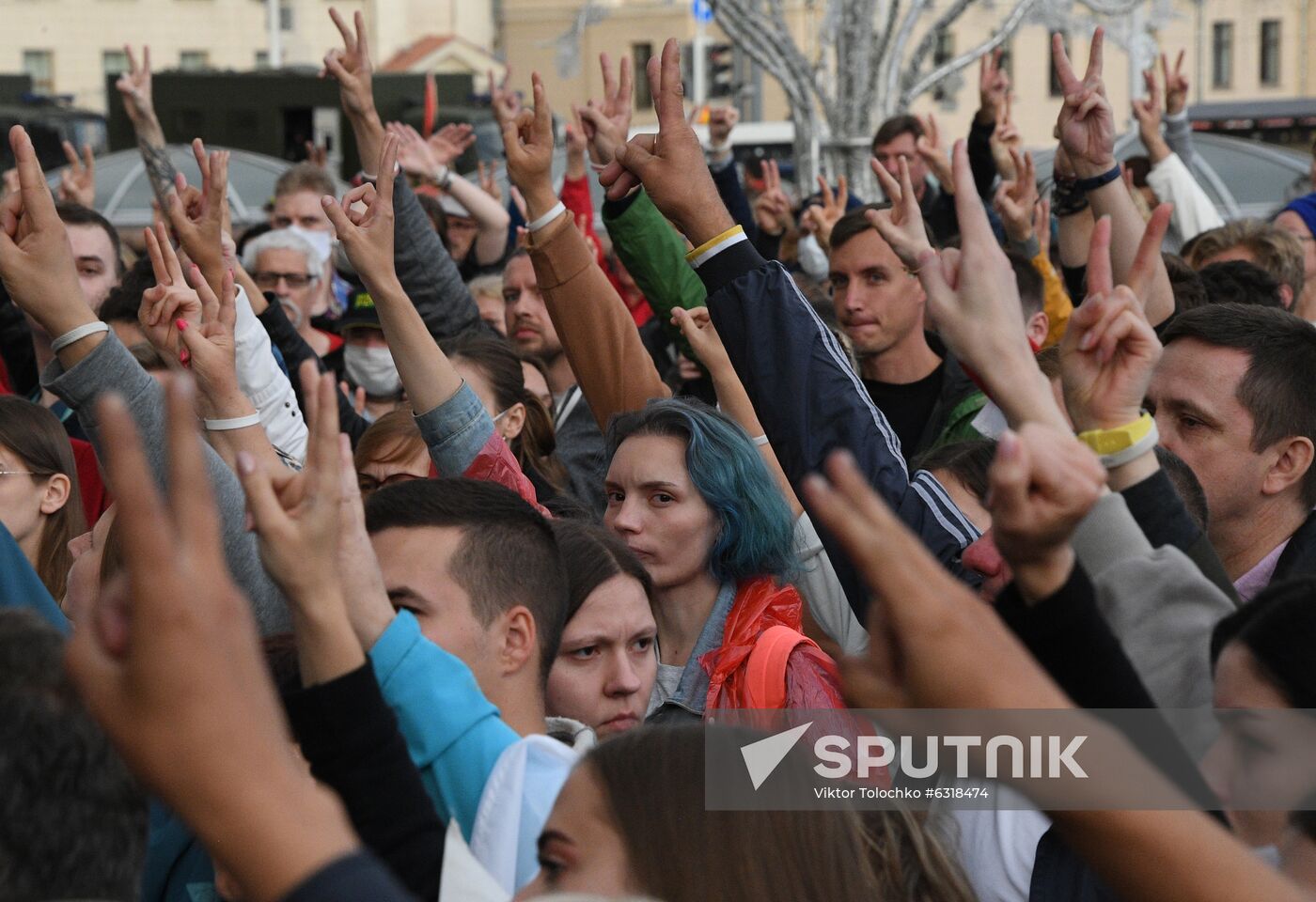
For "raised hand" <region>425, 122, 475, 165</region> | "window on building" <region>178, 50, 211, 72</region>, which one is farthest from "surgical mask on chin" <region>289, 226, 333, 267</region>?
"window on building" <region>178, 50, 211, 72</region>

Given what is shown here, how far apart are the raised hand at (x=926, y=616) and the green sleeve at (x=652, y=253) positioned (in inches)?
103

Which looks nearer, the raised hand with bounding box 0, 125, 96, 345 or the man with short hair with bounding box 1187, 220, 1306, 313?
the raised hand with bounding box 0, 125, 96, 345

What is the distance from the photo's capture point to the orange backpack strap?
3.08 metres

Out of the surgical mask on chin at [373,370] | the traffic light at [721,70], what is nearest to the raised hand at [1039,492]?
the surgical mask on chin at [373,370]

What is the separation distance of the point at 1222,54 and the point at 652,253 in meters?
55.1

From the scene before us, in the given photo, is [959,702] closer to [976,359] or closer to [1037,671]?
[1037,671]

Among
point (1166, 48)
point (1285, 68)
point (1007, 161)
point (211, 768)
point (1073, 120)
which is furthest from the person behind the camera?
point (1285, 68)

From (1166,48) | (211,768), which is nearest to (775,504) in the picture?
(211,768)

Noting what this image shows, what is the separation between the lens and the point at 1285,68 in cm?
5369

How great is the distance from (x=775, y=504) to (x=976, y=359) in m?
1.45

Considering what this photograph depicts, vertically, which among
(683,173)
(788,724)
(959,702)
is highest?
(683,173)

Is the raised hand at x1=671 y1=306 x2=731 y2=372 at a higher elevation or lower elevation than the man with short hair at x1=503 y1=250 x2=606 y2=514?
higher

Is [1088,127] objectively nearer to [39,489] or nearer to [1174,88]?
[39,489]

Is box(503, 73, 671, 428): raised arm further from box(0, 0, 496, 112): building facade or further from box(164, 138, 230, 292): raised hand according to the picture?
box(0, 0, 496, 112): building facade
